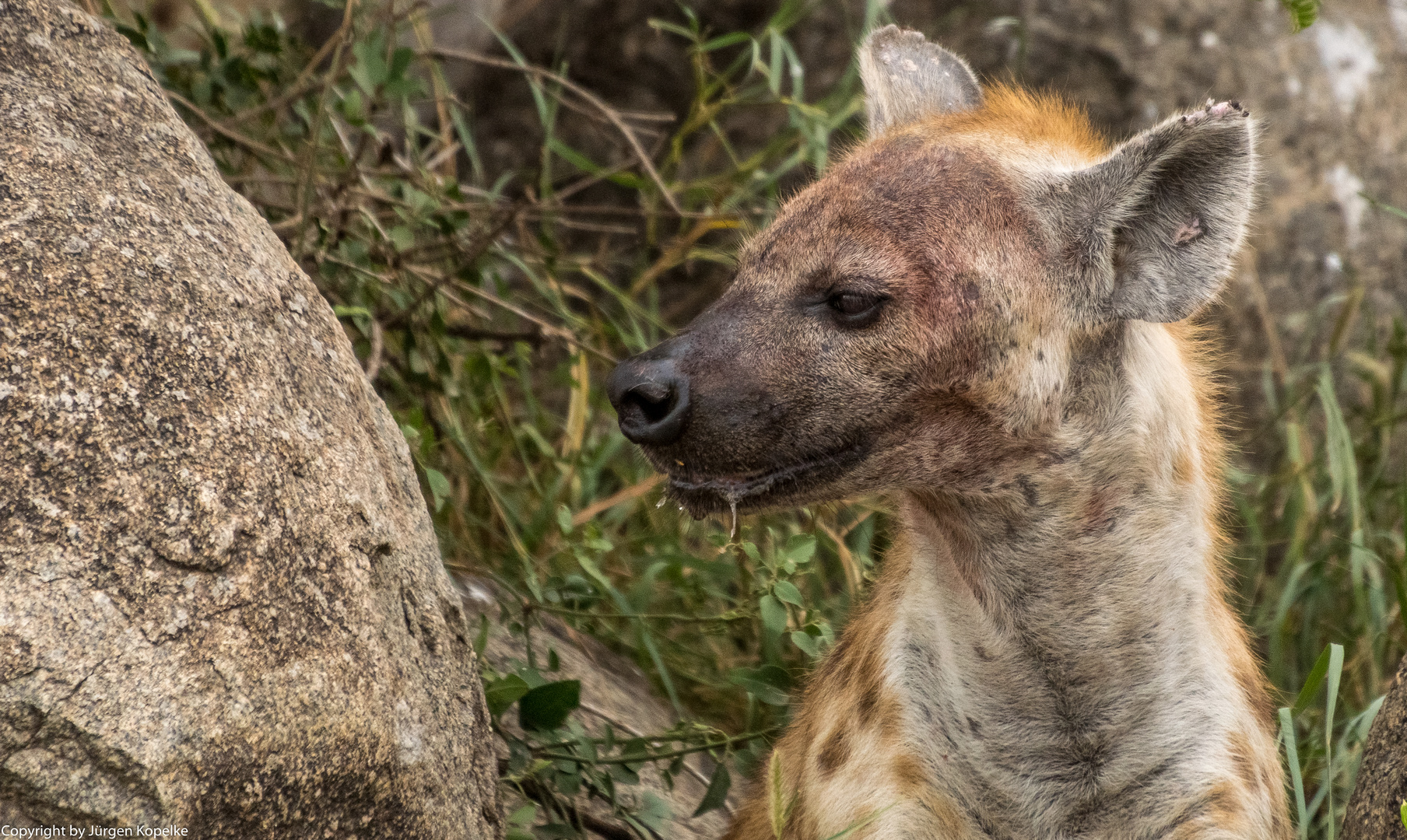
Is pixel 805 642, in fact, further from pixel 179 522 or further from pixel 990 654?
pixel 179 522

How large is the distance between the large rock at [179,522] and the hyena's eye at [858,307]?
0.71 meters

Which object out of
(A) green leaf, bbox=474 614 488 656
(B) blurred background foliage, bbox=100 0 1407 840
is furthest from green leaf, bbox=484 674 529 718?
(A) green leaf, bbox=474 614 488 656

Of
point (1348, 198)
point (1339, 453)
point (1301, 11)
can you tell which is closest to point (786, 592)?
point (1301, 11)

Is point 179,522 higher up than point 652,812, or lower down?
higher up

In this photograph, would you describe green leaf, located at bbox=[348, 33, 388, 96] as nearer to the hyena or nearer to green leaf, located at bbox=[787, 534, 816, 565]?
the hyena

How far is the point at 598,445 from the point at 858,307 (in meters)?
1.68

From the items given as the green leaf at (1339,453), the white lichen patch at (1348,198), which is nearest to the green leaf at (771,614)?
the green leaf at (1339,453)

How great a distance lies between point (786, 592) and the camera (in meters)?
2.45

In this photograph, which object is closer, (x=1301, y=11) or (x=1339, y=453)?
(x=1301, y=11)

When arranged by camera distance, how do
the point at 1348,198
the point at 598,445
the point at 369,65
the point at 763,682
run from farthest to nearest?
the point at 1348,198 < the point at 598,445 < the point at 369,65 < the point at 763,682

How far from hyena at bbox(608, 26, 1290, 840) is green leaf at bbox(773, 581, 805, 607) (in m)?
0.25

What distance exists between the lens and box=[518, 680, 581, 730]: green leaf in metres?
2.40

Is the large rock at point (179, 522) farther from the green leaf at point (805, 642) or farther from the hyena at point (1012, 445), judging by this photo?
the green leaf at point (805, 642)

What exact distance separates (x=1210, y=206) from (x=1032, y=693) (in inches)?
31.2
